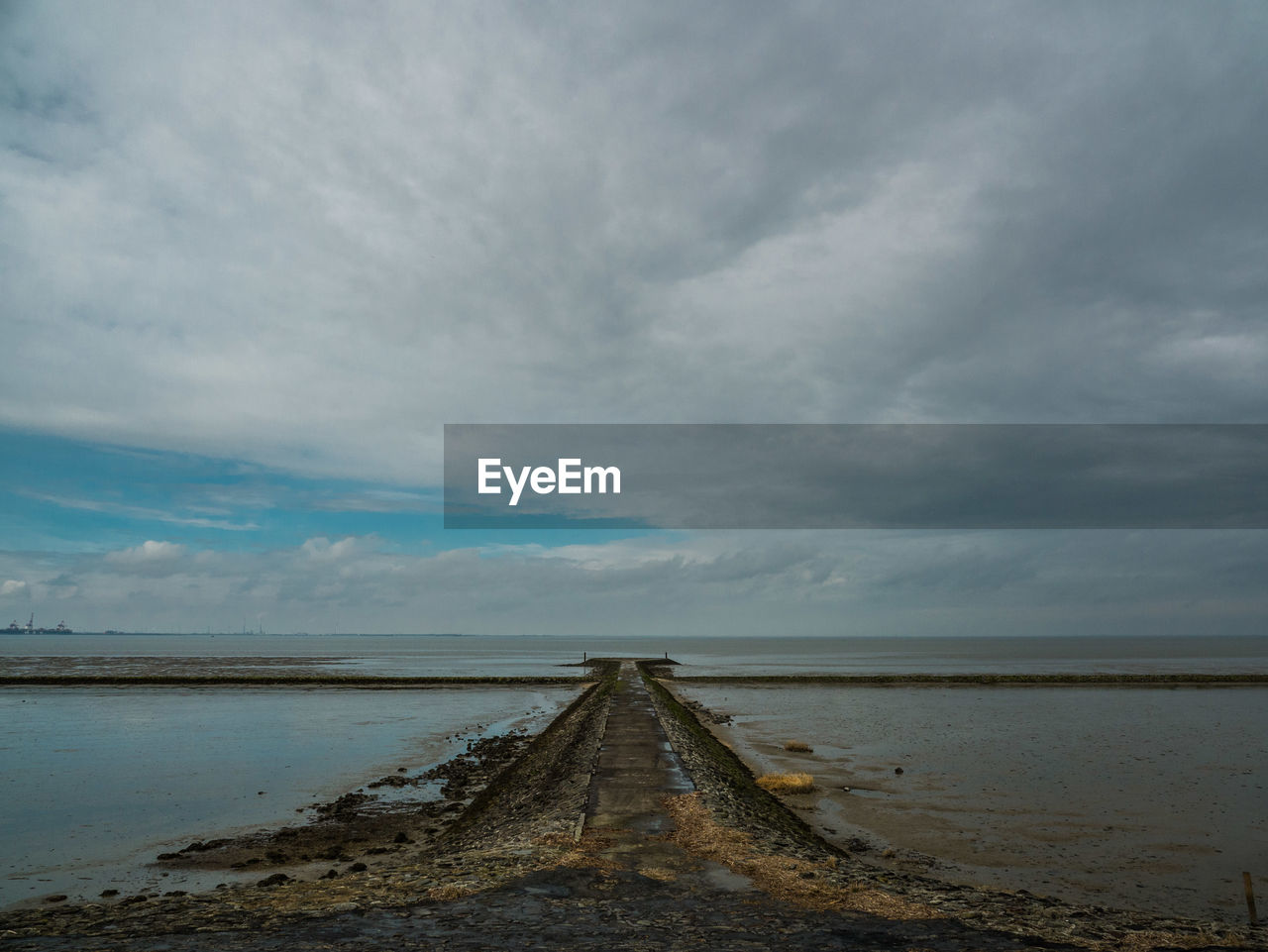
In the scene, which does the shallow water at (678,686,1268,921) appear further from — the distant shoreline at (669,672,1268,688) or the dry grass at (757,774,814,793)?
the distant shoreline at (669,672,1268,688)

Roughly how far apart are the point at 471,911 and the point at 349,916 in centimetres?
169

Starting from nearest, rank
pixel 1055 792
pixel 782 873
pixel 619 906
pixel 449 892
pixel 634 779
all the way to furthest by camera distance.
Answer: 1. pixel 619 906
2. pixel 449 892
3. pixel 782 873
4. pixel 634 779
5. pixel 1055 792

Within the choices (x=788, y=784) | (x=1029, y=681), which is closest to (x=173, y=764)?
(x=788, y=784)

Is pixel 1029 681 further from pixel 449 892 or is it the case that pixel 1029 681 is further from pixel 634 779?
pixel 449 892

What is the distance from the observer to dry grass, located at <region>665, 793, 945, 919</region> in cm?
1066

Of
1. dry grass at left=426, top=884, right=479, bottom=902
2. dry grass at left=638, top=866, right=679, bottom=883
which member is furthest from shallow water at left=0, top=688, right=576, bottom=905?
dry grass at left=638, top=866, right=679, bottom=883

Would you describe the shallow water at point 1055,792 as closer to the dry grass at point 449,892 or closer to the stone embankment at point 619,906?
the stone embankment at point 619,906

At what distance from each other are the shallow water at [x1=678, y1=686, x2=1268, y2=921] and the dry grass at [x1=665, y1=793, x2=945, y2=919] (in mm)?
4425

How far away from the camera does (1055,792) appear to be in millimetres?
22562

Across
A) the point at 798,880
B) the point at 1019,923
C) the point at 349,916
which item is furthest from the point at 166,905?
the point at 1019,923

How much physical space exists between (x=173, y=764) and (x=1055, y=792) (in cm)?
3108

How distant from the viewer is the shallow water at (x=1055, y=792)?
49.3 feet

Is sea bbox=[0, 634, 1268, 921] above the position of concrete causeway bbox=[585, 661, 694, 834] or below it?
below

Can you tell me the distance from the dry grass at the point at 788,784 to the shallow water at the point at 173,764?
1326 cm
